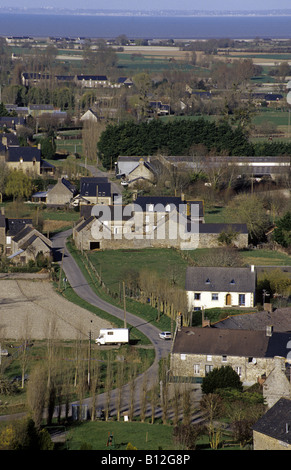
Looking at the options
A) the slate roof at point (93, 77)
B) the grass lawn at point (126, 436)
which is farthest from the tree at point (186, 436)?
the slate roof at point (93, 77)

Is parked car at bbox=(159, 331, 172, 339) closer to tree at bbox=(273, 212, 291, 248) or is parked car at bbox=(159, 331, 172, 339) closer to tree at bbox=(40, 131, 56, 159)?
tree at bbox=(273, 212, 291, 248)

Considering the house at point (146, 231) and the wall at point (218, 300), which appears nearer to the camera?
the wall at point (218, 300)

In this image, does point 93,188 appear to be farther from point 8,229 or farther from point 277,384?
point 277,384

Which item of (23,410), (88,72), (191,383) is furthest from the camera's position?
(88,72)

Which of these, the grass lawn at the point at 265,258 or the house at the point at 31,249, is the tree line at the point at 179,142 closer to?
the grass lawn at the point at 265,258

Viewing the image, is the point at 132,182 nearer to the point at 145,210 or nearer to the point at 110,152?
the point at 110,152

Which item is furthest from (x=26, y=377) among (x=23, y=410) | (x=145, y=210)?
(x=145, y=210)

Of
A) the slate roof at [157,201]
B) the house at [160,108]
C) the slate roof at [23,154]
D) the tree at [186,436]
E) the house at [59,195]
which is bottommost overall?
the house at [160,108]
